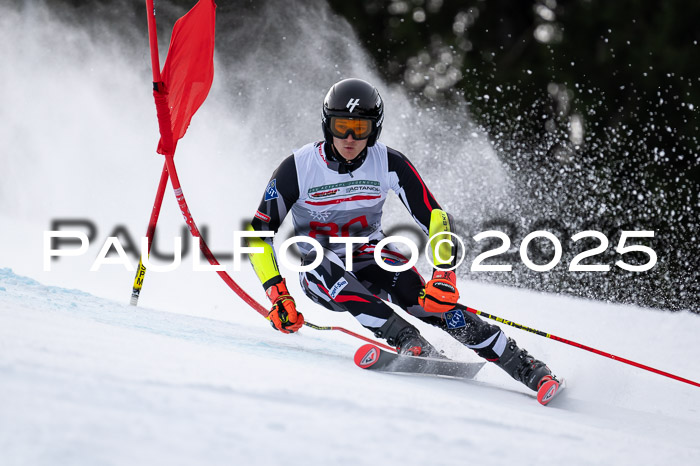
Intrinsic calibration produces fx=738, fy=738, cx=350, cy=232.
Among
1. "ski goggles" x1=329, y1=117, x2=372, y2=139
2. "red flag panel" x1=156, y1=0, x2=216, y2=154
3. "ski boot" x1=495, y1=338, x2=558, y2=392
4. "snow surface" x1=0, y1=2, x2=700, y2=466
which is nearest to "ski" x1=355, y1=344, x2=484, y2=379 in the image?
"snow surface" x1=0, y1=2, x2=700, y2=466

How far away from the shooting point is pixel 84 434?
1546mm

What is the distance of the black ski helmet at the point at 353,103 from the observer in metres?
3.39

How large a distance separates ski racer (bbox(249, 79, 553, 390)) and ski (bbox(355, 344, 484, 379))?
0.07 metres

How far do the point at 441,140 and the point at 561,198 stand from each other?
105 inches

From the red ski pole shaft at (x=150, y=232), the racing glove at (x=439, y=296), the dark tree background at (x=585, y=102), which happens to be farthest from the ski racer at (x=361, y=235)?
the dark tree background at (x=585, y=102)

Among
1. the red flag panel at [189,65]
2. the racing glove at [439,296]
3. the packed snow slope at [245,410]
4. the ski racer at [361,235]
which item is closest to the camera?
the packed snow slope at [245,410]

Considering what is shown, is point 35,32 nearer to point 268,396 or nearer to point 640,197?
point 640,197

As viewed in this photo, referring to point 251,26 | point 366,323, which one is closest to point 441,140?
point 251,26

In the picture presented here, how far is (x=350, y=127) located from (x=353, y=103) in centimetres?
11

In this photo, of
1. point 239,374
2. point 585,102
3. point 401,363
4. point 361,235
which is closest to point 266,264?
point 361,235

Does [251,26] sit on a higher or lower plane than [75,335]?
higher

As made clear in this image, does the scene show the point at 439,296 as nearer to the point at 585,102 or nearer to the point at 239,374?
the point at 239,374

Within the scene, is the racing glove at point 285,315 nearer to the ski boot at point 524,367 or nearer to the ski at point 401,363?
the ski at point 401,363

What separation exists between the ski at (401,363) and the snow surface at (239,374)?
109 mm
